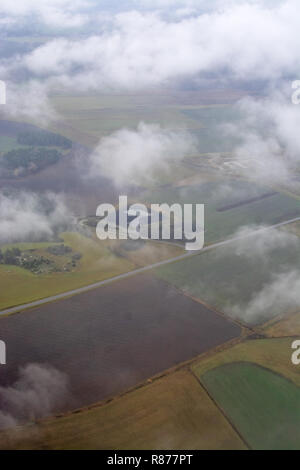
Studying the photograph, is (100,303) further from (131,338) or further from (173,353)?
(173,353)

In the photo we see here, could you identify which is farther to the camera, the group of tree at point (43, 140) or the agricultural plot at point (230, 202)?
the group of tree at point (43, 140)

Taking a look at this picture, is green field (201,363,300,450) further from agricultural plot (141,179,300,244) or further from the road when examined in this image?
agricultural plot (141,179,300,244)

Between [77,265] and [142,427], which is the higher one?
[77,265]

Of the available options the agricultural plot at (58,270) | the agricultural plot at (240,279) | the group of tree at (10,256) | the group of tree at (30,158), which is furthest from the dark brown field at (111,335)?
the group of tree at (30,158)

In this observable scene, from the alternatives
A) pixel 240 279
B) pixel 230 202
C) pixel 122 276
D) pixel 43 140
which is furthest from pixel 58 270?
pixel 43 140

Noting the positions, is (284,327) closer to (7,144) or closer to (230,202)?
(230,202)

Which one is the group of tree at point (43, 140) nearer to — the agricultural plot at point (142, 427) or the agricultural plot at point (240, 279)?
the agricultural plot at point (240, 279)

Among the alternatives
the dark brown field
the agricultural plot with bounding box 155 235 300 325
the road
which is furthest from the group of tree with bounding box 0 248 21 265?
the agricultural plot with bounding box 155 235 300 325
